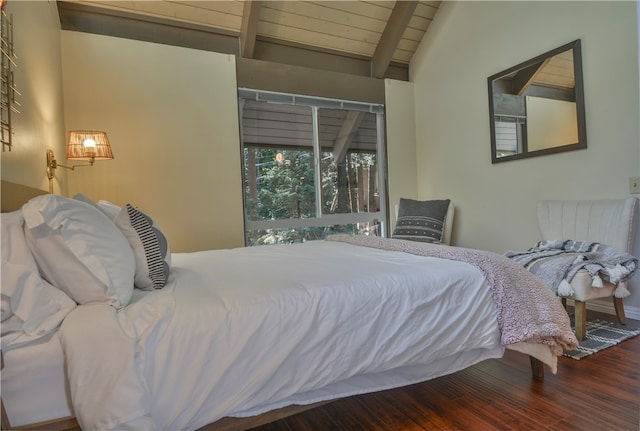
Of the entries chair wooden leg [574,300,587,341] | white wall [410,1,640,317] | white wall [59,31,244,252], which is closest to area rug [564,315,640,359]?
chair wooden leg [574,300,587,341]

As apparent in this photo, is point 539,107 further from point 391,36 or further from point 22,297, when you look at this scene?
point 22,297

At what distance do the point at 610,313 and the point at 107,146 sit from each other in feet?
13.1

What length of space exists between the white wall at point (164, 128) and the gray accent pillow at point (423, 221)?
1.71m

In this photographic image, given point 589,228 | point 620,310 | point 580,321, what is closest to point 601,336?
point 580,321

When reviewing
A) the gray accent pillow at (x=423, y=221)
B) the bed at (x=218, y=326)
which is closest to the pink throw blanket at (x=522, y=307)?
the bed at (x=218, y=326)

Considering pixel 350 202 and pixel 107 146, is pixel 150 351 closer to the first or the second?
pixel 107 146

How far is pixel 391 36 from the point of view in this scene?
397 cm

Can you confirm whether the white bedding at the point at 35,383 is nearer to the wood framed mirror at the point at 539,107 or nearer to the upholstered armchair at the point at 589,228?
the upholstered armchair at the point at 589,228

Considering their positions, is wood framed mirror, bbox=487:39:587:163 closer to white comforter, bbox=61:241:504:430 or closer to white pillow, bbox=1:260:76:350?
white comforter, bbox=61:241:504:430

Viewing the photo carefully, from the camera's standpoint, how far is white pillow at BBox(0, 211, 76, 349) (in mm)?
901

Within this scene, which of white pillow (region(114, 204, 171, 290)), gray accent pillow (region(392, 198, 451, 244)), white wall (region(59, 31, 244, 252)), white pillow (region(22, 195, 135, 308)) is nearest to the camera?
white pillow (region(22, 195, 135, 308))

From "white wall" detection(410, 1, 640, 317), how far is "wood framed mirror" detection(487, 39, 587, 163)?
2.7 inches

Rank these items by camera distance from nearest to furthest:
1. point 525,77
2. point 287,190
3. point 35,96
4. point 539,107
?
1. point 35,96
2. point 539,107
3. point 525,77
4. point 287,190

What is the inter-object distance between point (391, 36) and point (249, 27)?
1.59m
